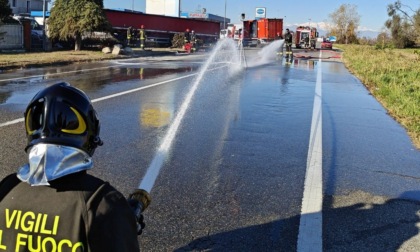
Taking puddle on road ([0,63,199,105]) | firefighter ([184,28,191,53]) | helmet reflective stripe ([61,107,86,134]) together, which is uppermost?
firefighter ([184,28,191,53])

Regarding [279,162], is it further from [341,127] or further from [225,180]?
[341,127]

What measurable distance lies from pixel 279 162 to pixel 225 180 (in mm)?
1159

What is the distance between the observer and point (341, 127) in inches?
357

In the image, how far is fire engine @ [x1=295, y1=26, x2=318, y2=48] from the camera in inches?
2052

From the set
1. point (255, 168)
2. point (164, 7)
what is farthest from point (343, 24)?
point (255, 168)

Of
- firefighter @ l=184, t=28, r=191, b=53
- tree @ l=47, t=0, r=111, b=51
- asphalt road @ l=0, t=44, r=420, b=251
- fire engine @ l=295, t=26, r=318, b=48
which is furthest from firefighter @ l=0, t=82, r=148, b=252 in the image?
fire engine @ l=295, t=26, r=318, b=48

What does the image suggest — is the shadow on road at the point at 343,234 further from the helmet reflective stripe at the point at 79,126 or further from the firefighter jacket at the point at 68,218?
the helmet reflective stripe at the point at 79,126

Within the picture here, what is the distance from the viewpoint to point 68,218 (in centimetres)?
163

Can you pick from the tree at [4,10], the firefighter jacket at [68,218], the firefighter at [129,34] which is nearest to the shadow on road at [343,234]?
the firefighter jacket at [68,218]

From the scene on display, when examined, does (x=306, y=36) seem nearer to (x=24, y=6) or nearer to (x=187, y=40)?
(x=187, y=40)

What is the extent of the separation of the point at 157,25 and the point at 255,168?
1588 inches

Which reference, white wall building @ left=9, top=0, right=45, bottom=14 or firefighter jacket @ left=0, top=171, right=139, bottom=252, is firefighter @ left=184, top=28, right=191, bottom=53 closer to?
white wall building @ left=9, top=0, right=45, bottom=14

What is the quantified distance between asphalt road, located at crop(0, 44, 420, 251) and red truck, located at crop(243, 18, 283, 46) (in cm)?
4039

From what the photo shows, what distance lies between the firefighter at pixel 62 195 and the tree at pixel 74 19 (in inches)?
1105
